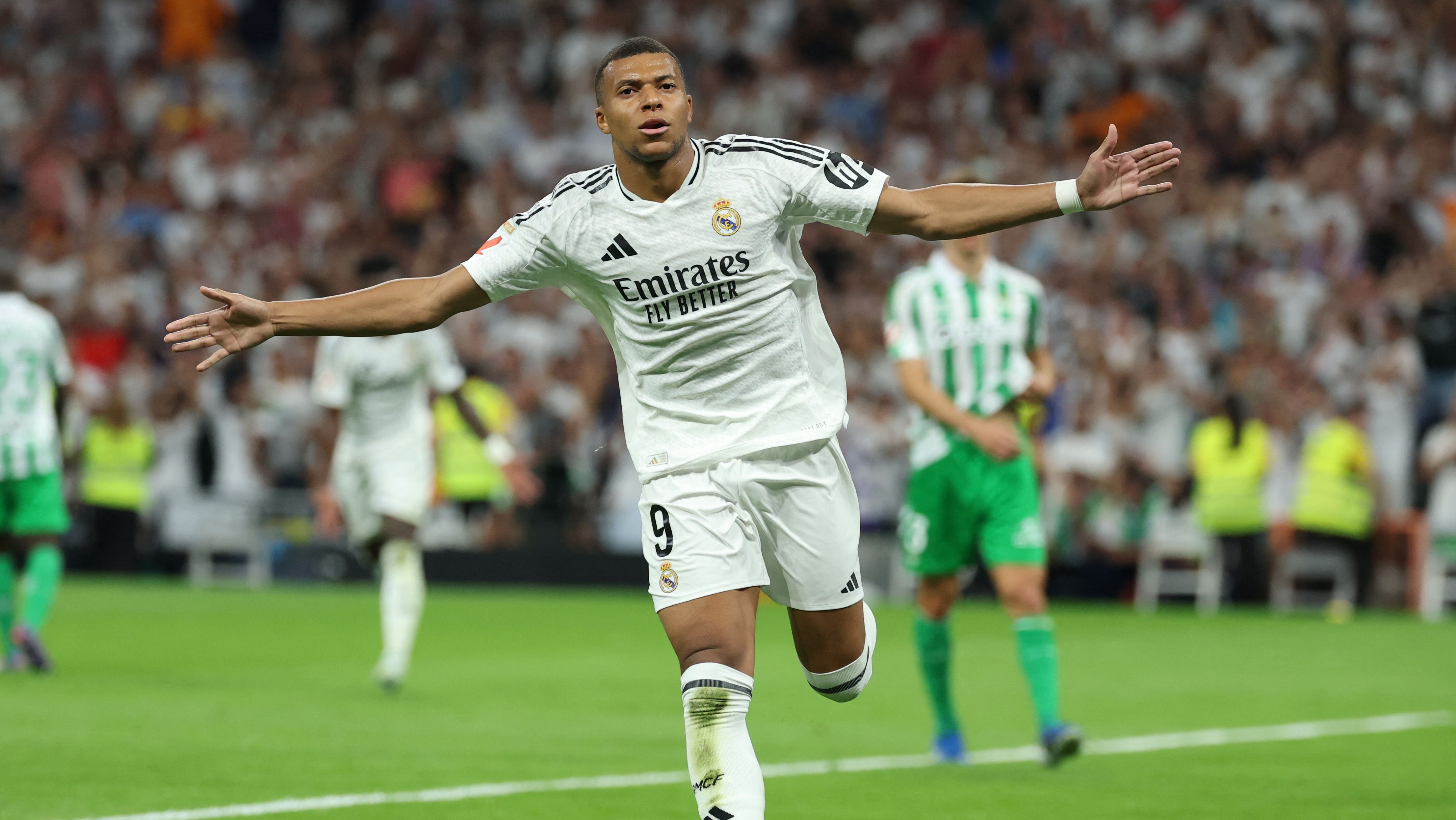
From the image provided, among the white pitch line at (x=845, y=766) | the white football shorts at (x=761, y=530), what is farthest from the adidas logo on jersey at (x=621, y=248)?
the white pitch line at (x=845, y=766)

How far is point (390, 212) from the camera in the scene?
25.2 metres

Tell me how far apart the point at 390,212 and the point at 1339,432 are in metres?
12.5

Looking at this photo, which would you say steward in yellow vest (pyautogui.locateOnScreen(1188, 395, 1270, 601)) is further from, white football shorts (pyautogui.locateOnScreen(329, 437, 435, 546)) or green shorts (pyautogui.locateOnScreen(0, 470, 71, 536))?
green shorts (pyautogui.locateOnScreen(0, 470, 71, 536))

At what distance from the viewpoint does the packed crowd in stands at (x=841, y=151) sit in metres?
19.8

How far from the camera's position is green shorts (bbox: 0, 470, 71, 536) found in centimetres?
1258

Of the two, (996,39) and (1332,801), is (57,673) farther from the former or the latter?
(996,39)

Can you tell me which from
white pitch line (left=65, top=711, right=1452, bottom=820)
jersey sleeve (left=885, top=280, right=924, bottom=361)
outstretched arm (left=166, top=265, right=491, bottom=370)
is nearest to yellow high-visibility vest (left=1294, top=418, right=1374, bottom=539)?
white pitch line (left=65, top=711, right=1452, bottom=820)

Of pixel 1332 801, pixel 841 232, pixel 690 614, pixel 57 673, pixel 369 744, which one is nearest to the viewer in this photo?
pixel 690 614

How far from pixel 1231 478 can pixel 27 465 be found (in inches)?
444

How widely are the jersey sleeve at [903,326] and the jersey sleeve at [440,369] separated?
3812 mm

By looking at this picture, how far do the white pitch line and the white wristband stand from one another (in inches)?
135

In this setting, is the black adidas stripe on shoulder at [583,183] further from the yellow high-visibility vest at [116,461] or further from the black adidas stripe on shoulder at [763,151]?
the yellow high-visibility vest at [116,461]

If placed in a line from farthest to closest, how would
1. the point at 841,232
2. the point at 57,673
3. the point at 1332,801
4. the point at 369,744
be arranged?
1. the point at 841,232
2. the point at 57,673
3. the point at 369,744
4. the point at 1332,801

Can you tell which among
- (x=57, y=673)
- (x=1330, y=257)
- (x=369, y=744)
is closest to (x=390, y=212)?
(x=1330, y=257)
